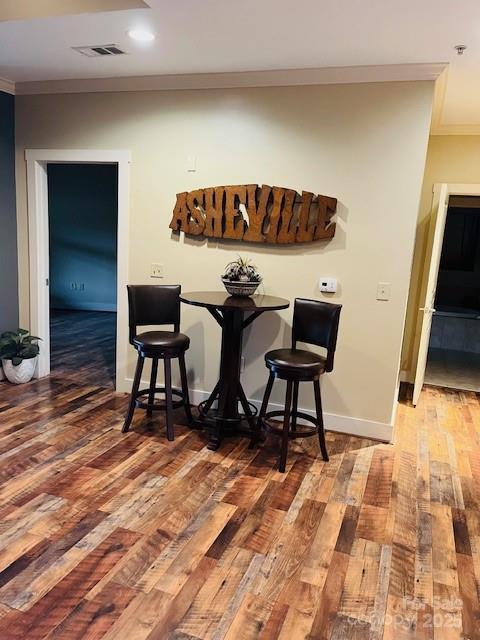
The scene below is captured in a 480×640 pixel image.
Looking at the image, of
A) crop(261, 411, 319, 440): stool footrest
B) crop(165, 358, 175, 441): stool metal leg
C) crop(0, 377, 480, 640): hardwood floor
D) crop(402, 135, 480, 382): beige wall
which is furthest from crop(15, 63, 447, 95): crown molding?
crop(0, 377, 480, 640): hardwood floor

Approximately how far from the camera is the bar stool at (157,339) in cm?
308

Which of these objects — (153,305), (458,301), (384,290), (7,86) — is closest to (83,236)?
(7,86)

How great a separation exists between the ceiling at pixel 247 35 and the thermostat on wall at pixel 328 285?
141cm

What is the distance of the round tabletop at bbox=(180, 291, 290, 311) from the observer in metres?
2.83

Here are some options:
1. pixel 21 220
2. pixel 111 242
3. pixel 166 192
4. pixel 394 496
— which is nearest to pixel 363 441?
pixel 394 496

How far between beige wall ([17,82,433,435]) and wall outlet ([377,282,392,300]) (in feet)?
0.14

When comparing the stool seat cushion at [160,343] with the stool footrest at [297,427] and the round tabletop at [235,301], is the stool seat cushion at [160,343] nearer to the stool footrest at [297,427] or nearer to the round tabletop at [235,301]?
the round tabletop at [235,301]

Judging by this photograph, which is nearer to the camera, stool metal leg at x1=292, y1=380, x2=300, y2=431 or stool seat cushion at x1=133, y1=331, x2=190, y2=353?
stool seat cushion at x1=133, y1=331, x2=190, y2=353

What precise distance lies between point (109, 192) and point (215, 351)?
4.97 m

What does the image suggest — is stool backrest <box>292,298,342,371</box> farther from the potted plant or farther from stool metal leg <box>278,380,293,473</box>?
the potted plant

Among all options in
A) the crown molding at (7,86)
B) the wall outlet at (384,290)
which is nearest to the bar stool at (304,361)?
the wall outlet at (384,290)

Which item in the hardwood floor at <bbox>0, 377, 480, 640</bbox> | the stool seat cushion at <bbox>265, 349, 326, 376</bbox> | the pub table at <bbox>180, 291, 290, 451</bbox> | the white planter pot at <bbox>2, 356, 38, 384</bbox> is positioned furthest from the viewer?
the white planter pot at <bbox>2, 356, 38, 384</bbox>

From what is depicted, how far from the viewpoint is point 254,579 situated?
6.26 ft

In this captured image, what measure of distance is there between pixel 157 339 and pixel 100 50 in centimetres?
194
